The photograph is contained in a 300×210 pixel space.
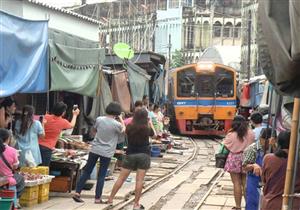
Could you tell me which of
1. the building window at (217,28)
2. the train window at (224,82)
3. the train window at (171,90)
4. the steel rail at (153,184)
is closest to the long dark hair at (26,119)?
the steel rail at (153,184)

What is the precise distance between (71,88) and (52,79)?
4.14ft

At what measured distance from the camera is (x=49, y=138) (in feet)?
33.6

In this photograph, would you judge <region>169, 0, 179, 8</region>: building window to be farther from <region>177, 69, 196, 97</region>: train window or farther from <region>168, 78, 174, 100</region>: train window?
<region>177, 69, 196, 97</region>: train window

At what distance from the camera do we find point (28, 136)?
9.62m

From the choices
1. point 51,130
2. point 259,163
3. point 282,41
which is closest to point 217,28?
point 51,130

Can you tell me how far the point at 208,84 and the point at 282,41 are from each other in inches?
918

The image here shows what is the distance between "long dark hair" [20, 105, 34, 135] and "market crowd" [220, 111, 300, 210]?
10.2ft

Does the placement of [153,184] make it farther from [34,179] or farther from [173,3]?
[173,3]

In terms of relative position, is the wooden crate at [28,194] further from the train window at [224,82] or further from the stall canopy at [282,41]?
the train window at [224,82]

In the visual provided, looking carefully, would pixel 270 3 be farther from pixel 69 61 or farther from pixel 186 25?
pixel 186 25

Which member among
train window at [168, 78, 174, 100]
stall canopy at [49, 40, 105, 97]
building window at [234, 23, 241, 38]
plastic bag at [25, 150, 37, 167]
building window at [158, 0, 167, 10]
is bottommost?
plastic bag at [25, 150, 37, 167]

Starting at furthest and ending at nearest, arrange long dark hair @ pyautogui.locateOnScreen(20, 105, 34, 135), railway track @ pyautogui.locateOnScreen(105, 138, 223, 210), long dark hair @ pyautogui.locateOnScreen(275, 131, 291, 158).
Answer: railway track @ pyautogui.locateOnScreen(105, 138, 223, 210) → long dark hair @ pyautogui.locateOnScreen(20, 105, 34, 135) → long dark hair @ pyautogui.locateOnScreen(275, 131, 291, 158)

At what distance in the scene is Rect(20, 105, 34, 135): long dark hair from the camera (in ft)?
31.4

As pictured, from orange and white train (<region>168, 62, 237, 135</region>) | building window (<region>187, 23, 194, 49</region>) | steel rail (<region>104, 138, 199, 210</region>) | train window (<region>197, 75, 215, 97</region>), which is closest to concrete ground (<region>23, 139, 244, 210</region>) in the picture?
steel rail (<region>104, 138, 199, 210</region>)
